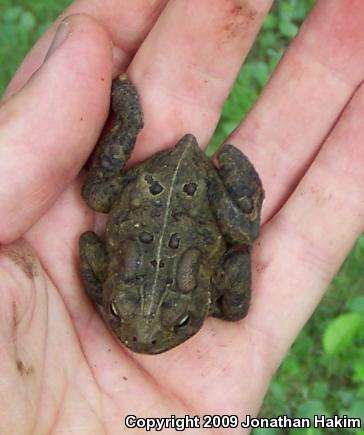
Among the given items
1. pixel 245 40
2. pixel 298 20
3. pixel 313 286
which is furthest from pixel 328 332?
pixel 298 20

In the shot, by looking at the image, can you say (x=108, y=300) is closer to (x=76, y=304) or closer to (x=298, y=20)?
(x=76, y=304)

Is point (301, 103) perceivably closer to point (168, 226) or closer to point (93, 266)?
point (168, 226)

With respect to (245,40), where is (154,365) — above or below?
below

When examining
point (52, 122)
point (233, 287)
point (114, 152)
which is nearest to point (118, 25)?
point (114, 152)

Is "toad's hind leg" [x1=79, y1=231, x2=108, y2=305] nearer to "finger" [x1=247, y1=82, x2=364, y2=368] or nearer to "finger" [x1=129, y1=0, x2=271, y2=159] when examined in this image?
"finger" [x1=129, y1=0, x2=271, y2=159]

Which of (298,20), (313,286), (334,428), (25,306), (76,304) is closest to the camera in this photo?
(25,306)

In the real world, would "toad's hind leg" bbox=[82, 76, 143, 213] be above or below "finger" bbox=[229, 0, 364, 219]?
below

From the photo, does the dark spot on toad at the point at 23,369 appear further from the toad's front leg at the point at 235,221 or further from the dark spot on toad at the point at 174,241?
the toad's front leg at the point at 235,221

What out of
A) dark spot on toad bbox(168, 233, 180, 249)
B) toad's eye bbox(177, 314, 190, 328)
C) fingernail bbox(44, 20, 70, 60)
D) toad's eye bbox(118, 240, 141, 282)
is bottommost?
toad's eye bbox(177, 314, 190, 328)

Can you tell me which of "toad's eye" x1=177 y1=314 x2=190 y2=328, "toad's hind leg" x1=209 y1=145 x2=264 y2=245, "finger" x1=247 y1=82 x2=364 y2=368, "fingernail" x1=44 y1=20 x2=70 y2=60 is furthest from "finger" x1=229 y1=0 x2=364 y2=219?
"fingernail" x1=44 y1=20 x2=70 y2=60
